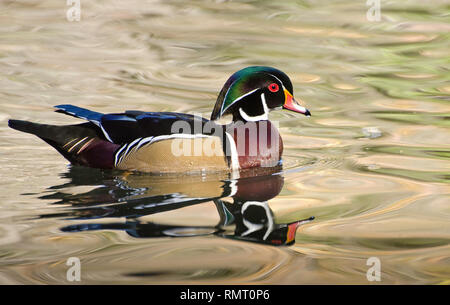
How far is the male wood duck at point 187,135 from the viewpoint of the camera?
635 centimetres

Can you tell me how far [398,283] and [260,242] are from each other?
91cm

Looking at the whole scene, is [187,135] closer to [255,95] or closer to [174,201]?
[255,95]

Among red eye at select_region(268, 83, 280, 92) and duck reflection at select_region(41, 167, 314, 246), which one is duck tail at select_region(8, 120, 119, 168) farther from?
red eye at select_region(268, 83, 280, 92)

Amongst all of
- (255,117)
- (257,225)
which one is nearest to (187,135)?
(255,117)

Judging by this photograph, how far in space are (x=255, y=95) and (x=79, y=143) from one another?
1.57 meters

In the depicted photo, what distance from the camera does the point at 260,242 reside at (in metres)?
4.65

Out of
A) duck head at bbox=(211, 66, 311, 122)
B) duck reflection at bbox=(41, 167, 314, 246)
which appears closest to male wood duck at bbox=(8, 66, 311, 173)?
duck head at bbox=(211, 66, 311, 122)

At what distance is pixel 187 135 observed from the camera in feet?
20.8

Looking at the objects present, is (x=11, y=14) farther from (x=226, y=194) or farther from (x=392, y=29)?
(x=226, y=194)

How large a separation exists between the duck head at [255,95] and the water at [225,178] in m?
0.53

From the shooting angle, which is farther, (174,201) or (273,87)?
(273,87)

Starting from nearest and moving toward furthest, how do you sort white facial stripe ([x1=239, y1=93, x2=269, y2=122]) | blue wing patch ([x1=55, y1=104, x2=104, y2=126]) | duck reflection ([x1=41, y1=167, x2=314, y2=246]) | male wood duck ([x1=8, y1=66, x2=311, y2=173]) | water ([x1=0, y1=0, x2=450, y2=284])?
water ([x1=0, y1=0, x2=450, y2=284]) → duck reflection ([x1=41, y1=167, x2=314, y2=246]) → male wood duck ([x1=8, y1=66, x2=311, y2=173]) → blue wing patch ([x1=55, y1=104, x2=104, y2=126]) → white facial stripe ([x1=239, y1=93, x2=269, y2=122])

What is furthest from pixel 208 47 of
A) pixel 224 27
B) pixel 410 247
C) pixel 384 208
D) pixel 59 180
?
pixel 410 247

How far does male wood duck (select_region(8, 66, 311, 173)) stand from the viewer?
6.35 m
